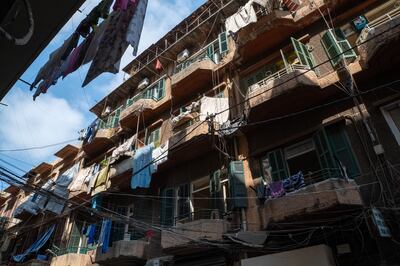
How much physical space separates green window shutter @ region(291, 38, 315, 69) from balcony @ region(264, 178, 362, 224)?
4.58 meters

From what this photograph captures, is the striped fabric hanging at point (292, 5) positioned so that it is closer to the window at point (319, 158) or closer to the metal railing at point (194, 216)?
the window at point (319, 158)

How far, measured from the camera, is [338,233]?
7.96 meters

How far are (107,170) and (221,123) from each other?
295 inches

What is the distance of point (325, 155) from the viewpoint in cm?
878

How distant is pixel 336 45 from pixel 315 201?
5.53 metres

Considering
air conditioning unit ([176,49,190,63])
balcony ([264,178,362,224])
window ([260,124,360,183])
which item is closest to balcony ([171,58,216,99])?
air conditioning unit ([176,49,190,63])

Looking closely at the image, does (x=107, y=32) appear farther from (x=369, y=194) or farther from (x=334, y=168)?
(x=369, y=194)

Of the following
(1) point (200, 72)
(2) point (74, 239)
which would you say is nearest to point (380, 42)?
(1) point (200, 72)

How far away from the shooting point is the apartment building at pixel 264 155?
25.5 ft

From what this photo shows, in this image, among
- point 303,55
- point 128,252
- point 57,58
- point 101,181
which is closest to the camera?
point 57,58

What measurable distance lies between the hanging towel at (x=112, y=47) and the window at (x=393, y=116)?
741 cm

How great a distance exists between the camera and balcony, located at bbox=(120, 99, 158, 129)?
54.1 ft

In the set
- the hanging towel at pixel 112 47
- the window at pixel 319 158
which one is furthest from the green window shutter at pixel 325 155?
the hanging towel at pixel 112 47

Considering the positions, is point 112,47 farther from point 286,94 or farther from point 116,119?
point 116,119
